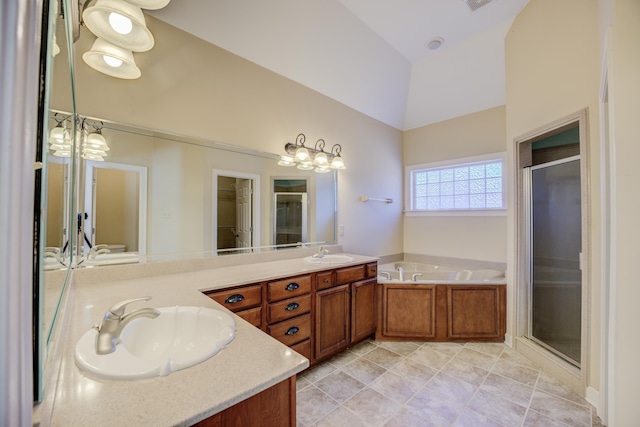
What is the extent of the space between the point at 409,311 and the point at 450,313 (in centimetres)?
41

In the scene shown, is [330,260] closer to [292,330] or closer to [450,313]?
[292,330]

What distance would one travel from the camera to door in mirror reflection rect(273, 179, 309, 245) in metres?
2.70

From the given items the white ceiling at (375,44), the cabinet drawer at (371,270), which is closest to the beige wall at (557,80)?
the white ceiling at (375,44)

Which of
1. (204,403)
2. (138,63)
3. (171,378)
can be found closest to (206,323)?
(171,378)

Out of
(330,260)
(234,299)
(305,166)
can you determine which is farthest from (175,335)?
(305,166)

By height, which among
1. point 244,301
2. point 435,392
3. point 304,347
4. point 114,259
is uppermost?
point 114,259

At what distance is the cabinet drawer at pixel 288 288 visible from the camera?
1906mm

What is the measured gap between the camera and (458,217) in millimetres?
3588

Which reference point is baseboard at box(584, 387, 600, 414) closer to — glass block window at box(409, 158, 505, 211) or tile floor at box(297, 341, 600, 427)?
tile floor at box(297, 341, 600, 427)

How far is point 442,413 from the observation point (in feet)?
5.77

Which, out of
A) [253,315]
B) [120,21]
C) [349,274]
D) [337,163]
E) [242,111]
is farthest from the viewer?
[337,163]

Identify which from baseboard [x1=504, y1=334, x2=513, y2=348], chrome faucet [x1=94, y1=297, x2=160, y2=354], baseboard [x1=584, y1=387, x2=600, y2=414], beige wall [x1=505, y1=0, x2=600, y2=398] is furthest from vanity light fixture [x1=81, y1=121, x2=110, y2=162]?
baseboard [x1=504, y1=334, x2=513, y2=348]

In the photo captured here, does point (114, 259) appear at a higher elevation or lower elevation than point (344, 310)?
higher

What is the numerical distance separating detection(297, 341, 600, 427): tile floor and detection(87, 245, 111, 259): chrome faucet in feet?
5.35
